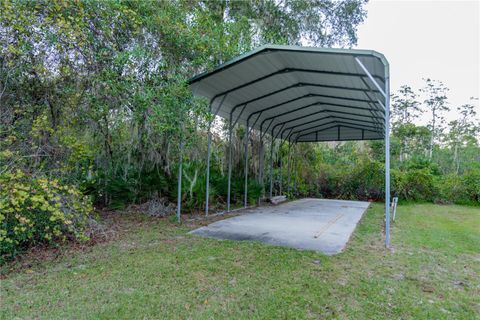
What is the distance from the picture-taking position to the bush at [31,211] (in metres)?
2.79

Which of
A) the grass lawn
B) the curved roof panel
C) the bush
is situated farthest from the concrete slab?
the curved roof panel

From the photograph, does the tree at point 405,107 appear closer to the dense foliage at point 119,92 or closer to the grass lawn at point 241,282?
the dense foliage at point 119,92

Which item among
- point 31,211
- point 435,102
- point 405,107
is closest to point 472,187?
point 405,107

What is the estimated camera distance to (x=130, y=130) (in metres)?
6.14

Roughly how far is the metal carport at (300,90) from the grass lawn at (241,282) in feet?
3.87

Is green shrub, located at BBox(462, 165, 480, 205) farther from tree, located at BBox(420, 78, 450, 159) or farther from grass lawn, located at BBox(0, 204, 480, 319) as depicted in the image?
tree, located at BBox(420, 78, 450, 159)

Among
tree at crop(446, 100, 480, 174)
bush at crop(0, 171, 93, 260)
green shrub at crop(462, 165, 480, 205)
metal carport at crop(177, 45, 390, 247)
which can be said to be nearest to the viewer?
bush at crop(0, 171, 93, 260)

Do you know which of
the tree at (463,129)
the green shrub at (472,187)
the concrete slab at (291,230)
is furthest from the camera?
the tree at (463,129)

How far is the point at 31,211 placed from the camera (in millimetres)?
3322

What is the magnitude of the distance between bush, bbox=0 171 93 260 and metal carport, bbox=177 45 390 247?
2155 mm

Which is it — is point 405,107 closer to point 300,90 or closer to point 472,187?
point 472,187

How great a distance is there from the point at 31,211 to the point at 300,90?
5.71m

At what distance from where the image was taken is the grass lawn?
2.22 metres

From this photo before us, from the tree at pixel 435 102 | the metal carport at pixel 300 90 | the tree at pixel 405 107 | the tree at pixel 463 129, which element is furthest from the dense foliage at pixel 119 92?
the tree at pixel 463 129
